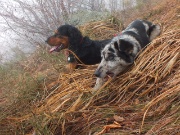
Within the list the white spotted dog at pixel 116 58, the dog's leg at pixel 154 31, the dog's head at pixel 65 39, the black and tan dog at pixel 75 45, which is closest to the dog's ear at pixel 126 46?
the white spotted dog at pixel 116 58

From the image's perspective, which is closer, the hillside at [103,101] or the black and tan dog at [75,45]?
the hillside at [103,101]

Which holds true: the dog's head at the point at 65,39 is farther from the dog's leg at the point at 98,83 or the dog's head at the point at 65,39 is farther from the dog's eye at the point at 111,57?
the dog's leg at the point at 98,83

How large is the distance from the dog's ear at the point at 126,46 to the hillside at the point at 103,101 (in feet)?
0.68

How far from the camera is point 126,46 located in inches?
162

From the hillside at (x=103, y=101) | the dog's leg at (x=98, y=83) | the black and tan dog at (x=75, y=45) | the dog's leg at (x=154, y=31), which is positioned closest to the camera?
the hillside at (x=103, y=101)

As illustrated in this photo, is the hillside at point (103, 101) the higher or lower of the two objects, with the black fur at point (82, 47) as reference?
lower

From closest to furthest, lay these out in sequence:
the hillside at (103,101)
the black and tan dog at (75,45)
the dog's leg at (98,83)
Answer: the hillside at (103,101) < the dog's leg at (98,83) < the black and tan dog at (75,45)

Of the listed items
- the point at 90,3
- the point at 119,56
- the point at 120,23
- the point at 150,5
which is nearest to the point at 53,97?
the point at 119,56

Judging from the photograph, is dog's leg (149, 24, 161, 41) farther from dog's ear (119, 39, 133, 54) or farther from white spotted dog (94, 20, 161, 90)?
dog's ear (119, 39, 133, 54)

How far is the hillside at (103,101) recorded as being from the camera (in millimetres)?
3046

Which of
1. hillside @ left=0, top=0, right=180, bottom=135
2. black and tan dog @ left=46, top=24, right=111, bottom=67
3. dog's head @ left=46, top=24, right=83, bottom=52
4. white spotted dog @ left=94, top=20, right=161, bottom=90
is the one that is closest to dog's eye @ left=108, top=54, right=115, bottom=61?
white spotted dog @ left=94, top=20, right=161, bottom=90

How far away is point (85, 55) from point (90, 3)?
530cm

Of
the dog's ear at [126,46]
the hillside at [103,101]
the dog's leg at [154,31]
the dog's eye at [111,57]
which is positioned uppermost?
the dog's ear at [126,46]

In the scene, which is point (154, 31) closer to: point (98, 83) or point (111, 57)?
point (111, 57)
